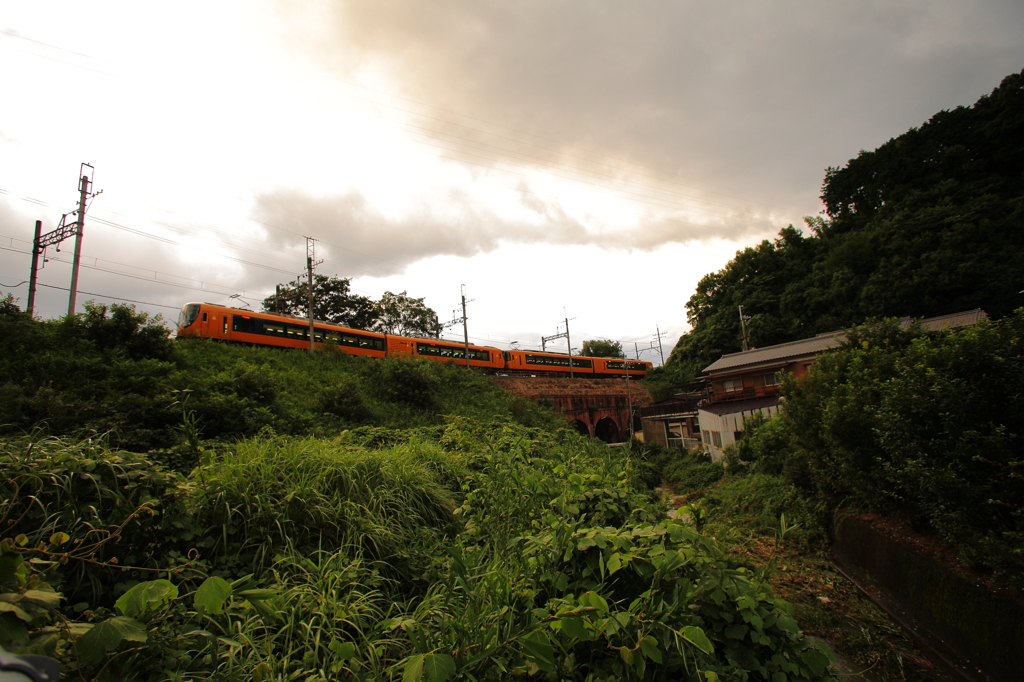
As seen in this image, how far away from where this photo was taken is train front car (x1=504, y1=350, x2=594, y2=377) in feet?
94.6

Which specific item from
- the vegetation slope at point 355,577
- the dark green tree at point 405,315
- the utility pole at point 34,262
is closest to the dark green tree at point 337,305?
the dark green tree at point 405,315

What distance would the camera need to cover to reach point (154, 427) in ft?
28.0

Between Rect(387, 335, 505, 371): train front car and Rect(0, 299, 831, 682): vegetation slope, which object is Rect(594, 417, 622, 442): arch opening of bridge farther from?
Rect(0, 299, 831, 682): vegetation slope

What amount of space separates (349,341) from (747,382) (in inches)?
752

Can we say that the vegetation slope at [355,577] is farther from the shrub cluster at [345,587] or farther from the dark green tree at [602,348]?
the dark green tree at [602,348]

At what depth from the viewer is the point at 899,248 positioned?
23.6m

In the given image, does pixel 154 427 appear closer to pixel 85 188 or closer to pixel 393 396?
pixel 393 396

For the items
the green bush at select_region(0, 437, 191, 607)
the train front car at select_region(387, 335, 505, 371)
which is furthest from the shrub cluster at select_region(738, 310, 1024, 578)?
the train front car at select_region(387, 335, 505, 371)

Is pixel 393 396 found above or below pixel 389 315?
below

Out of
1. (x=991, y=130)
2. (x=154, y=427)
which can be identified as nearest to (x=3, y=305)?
(x=154, y=427)

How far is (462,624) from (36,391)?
11.2 m

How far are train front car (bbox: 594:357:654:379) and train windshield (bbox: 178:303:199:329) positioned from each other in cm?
2534

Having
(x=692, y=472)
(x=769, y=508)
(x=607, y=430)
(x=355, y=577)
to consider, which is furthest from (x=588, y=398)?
(x=355, y=577)

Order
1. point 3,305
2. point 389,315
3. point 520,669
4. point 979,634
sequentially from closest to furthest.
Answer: point 520,669 → point 979,634 → point 3,305 → point 389,315
